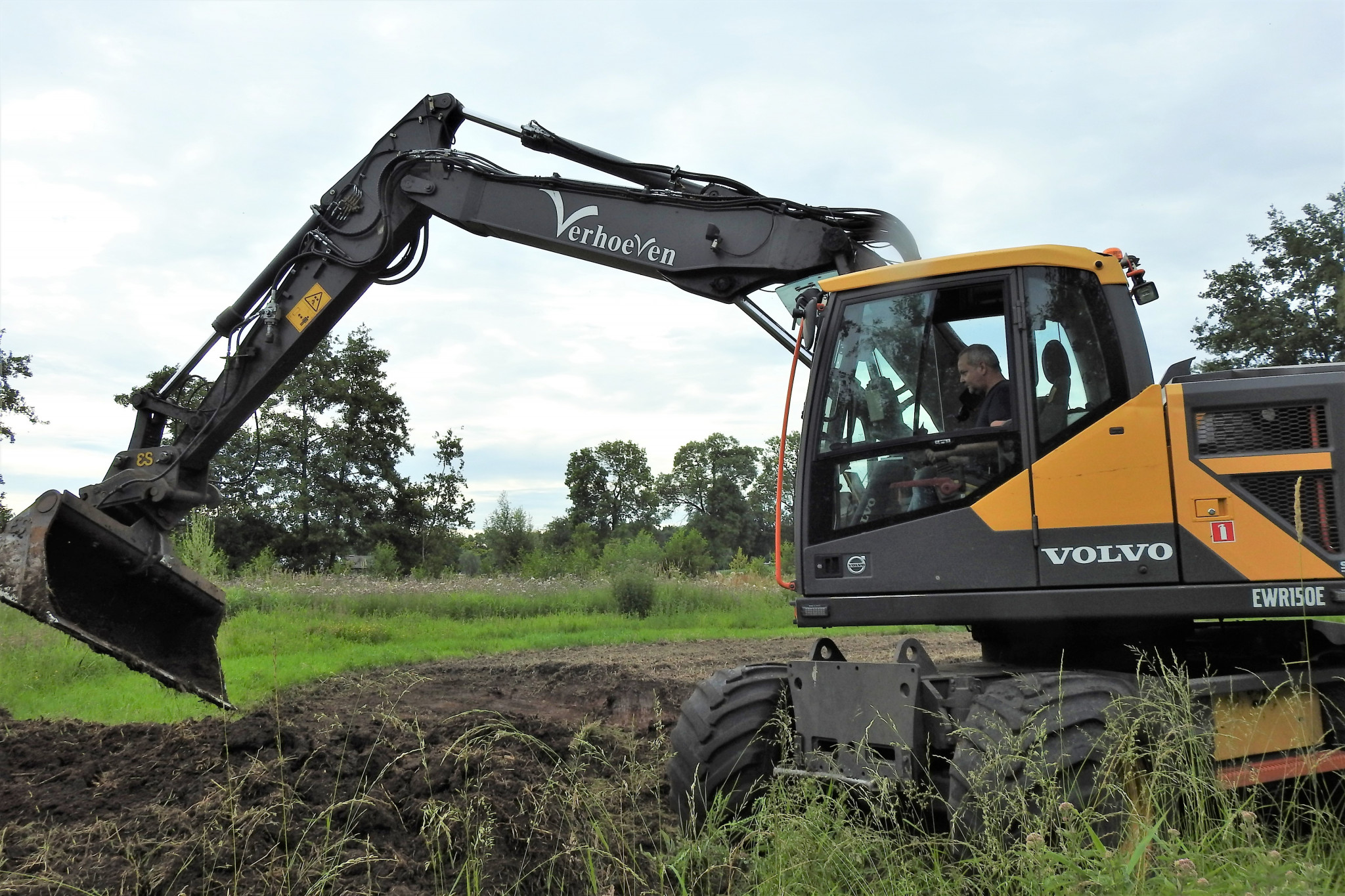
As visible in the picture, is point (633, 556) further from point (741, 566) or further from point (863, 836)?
point (863, 836)

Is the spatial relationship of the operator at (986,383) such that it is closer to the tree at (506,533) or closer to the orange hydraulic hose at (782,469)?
the orange hydraulic hose at (782,469)

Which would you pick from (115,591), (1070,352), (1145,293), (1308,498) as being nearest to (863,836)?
(1070,352)

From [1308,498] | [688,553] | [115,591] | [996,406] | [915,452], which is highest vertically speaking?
[688,553]

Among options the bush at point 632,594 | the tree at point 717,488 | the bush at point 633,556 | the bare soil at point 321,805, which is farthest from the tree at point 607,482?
the bare soil at point 321,805

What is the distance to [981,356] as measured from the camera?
4594mm

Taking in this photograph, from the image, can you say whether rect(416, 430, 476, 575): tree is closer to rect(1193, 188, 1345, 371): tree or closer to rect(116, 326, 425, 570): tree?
rect(116, 326, 425, 570): tree

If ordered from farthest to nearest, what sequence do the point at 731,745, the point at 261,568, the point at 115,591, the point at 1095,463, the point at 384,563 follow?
the point at 384,563
the point at 261,568
the point at 115,591
the point at 731,745
the point at 1095,463

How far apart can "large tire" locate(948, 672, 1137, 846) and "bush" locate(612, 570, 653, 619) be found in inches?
671

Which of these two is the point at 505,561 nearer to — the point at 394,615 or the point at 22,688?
the point at 394,615

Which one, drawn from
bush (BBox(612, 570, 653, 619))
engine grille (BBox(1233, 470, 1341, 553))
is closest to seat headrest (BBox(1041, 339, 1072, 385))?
engine grille (BBox(1233, 470, 1341, 553))

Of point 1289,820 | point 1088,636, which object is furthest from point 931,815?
point 1289,820

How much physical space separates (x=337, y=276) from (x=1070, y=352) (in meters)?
4.83

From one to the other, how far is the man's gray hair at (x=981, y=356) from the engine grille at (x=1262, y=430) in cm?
87

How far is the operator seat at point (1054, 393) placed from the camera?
441cm
